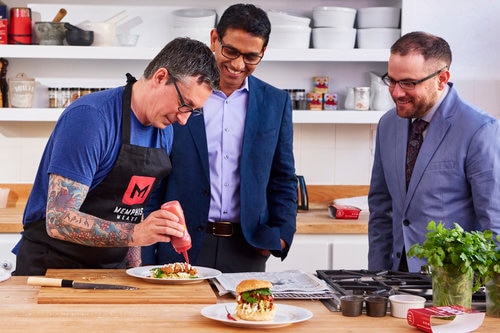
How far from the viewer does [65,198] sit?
255 centimetres

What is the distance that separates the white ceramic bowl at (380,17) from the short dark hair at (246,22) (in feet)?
6.24

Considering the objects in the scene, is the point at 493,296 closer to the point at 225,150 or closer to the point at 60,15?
the point at 225,150

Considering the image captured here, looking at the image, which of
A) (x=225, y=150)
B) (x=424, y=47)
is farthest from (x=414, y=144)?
(x=225, y=150)

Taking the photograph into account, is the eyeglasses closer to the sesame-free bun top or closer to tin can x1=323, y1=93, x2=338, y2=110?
the sesame-free bun top

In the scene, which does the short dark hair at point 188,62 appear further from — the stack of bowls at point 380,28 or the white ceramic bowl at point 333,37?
the stack of bowls at point 380,28

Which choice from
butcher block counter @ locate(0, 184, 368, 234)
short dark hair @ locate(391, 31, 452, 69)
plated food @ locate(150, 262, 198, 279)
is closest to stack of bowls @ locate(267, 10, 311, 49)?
butcher block counter @ locate(0, 184, 368, 234)

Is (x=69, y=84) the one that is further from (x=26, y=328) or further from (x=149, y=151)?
(x=26, y=328)

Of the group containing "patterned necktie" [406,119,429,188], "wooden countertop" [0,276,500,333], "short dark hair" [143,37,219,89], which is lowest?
"wooden countertop" [0,276,500,333]

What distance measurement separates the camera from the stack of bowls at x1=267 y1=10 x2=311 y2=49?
16.0 ft

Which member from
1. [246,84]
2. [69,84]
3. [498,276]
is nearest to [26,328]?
[498,276]

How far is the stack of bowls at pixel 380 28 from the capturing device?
16.2ft

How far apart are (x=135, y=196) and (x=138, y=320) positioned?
727 mm

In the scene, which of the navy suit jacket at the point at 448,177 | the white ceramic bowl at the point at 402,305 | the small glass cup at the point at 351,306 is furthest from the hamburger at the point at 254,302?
the navy suit jacket at the point at 448,177

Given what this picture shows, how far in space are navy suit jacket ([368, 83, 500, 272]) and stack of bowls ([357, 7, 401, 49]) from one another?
1.82 metres
